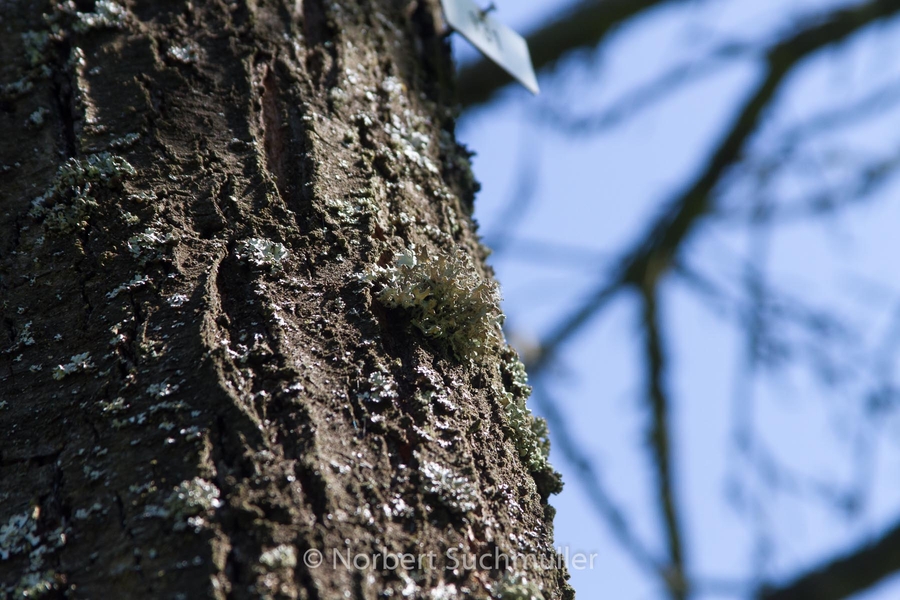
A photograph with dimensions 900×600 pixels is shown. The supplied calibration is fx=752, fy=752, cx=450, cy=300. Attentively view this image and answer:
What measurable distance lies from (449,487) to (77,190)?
567mm

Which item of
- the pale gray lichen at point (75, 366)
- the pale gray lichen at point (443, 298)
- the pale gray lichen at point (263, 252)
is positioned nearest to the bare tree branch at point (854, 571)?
the pale gray lichen at point (443, 298)

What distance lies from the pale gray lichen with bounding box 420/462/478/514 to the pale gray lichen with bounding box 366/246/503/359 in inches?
6.6

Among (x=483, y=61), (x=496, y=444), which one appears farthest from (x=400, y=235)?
(x=483, y=61)

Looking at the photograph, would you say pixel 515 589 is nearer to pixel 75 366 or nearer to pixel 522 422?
pixel 522 422

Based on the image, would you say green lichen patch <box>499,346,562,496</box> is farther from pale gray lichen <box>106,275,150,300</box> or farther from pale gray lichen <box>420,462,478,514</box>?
pale gray lichen <box>106,275,150,300</box>

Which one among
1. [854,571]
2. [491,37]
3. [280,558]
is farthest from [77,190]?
[854,571]

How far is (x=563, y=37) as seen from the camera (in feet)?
8.09

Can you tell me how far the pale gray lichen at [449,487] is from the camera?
29.4 inches

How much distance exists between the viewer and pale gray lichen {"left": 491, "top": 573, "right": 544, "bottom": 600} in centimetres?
71

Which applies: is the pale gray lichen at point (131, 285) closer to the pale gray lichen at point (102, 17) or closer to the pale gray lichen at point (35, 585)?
the pale gray lichen at point (35, 585)

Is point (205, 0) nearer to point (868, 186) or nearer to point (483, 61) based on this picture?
point (483, 61)

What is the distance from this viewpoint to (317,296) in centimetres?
85

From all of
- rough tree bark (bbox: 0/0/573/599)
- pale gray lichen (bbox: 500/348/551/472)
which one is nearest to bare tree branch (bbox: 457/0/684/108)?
rough tree bark (bbox: 0/0/573/599)

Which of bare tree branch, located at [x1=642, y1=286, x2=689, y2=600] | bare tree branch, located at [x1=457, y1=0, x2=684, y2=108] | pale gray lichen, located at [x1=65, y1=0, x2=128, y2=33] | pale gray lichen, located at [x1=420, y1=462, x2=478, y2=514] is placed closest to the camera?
pale gray lichen, located at [x1=420, y1=462, x2=478, y2=514]
